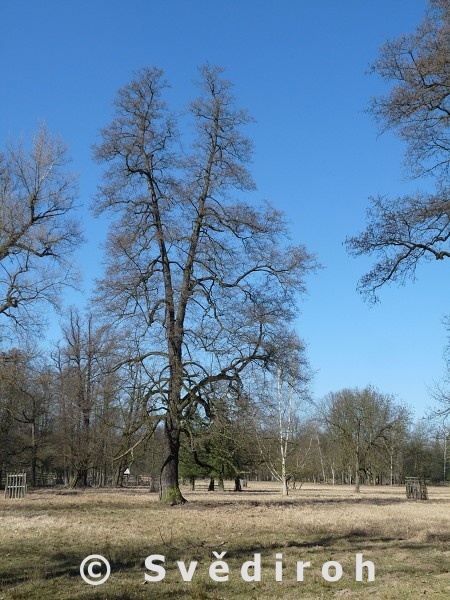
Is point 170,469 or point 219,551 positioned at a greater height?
point 170,469

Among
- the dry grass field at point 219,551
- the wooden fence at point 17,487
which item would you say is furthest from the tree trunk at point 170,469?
the wooden fence at point 17,487

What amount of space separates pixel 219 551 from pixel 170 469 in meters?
12.1

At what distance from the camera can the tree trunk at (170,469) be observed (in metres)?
22.8

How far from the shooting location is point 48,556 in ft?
35.5

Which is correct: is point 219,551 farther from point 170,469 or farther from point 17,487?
point 17,487

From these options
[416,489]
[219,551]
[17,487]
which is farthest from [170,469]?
[416,489]

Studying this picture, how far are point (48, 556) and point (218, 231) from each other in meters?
15.2

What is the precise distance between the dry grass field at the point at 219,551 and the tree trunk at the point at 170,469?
2618 mm

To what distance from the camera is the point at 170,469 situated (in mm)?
23469

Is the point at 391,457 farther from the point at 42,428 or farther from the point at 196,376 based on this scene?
the point at 196,376

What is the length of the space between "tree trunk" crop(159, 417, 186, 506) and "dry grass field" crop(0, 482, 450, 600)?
262 cm

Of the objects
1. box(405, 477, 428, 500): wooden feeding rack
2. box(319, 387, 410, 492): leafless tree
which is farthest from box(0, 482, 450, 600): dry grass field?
box(319, 387, 410, 492): leafless tree

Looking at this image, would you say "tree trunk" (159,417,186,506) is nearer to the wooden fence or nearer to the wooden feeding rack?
the wooden fence

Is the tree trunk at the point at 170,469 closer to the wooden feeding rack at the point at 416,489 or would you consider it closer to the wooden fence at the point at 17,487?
the wooden fence at the point at 17,487
